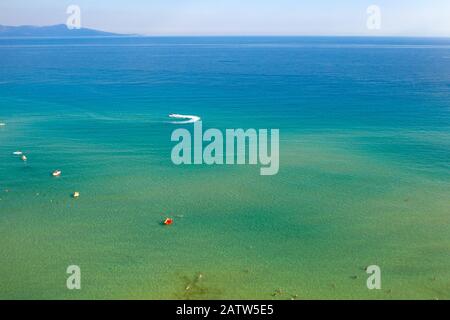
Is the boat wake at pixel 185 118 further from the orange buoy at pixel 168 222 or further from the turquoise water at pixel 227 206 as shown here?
the orange buoy at pixel 168 222

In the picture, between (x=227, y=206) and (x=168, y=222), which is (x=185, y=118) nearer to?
(x=227, y=206)

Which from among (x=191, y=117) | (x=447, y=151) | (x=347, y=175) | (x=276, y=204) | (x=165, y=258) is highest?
(x=191, y=117)

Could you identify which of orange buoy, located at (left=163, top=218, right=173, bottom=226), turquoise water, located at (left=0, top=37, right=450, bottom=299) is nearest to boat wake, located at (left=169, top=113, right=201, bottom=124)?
turquoise water, located at (left=0, top=37, right=450, bottom=299)

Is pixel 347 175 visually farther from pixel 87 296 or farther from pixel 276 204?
pixel 87 296

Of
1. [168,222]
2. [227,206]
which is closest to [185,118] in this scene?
[227,206]

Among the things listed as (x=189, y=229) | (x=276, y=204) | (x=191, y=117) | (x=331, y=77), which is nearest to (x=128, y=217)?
(x=189, y=229)

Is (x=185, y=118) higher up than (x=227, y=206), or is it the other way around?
(x=185, y=118)

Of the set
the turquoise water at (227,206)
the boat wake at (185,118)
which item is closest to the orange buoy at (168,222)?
the turquoise water at (227,206)
